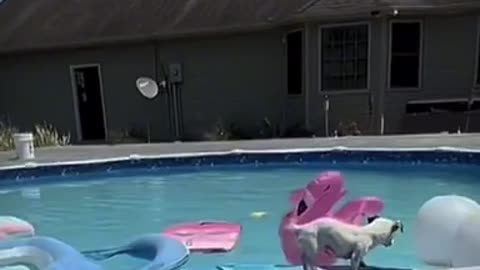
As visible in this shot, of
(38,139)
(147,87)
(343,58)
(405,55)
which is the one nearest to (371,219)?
(343,58)

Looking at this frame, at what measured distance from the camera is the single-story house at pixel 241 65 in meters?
13.7

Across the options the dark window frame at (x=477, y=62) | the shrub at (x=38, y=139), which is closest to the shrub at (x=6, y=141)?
the shrub at (x=38, y=139)

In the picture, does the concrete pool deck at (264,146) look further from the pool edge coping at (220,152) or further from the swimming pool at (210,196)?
the swimming pool at (210,196)

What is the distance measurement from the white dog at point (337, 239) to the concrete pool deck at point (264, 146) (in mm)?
6719

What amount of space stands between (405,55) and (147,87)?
589 cm

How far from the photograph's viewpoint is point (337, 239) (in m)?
4.21

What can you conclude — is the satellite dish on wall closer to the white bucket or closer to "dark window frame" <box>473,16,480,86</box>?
the white bucket

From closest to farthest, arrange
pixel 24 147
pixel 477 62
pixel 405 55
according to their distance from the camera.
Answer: pixel 24 147 < pixel 477 62 < pixel 405 55

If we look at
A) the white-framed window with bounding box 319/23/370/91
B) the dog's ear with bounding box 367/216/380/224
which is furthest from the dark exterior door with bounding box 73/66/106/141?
the dog's ear with bounding box 367/216/380/224

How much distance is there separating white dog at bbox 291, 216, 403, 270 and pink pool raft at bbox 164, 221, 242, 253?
176 centimetres

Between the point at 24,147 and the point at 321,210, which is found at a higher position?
the point at 321,210

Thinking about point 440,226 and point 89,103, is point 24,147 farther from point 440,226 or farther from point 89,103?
point 440,226

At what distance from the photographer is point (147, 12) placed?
17266mm

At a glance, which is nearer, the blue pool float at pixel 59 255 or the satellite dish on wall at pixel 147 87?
the blue pool float at pixel 59 255
